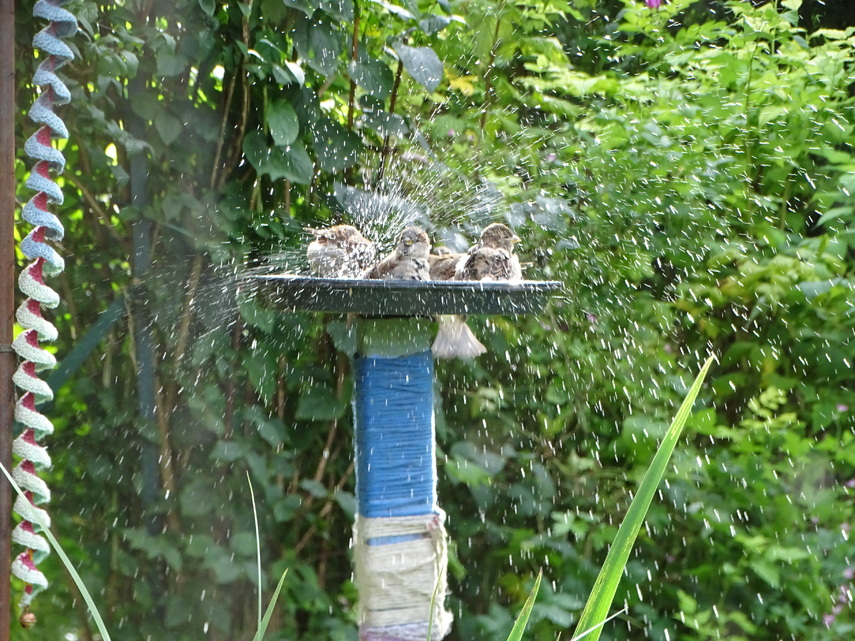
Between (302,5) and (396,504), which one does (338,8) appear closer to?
(302,5)

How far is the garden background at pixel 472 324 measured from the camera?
6.48 feet

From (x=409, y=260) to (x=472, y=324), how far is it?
902 mm

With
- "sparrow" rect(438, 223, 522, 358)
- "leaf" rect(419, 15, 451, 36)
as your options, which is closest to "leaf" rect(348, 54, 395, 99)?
"leaf" rect(419, 15, 451, 36)

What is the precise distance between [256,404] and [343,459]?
0.97 feet

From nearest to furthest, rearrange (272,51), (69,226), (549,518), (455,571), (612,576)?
1. (612,576)
2. (272,51)
3. (69,226)
4. (455,571)
5. (549,518)

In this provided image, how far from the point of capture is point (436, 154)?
7.50ft

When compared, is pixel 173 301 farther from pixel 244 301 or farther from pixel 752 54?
pixel 752 54

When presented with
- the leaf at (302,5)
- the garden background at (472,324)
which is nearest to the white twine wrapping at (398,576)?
the garden background at (472,324)

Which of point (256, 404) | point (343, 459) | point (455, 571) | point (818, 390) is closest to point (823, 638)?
point (818, 390)

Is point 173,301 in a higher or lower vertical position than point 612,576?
lower

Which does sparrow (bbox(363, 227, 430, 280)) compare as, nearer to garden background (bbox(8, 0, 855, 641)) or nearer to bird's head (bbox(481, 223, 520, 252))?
bird's head (bbox(481, 223, 520, 252))

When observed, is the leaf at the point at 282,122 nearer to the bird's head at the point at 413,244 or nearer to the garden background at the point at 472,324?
the garden background at the point at 472,324

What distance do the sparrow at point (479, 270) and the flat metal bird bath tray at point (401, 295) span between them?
110 millimetres

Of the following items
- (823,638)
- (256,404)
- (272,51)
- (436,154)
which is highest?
(272,51)
